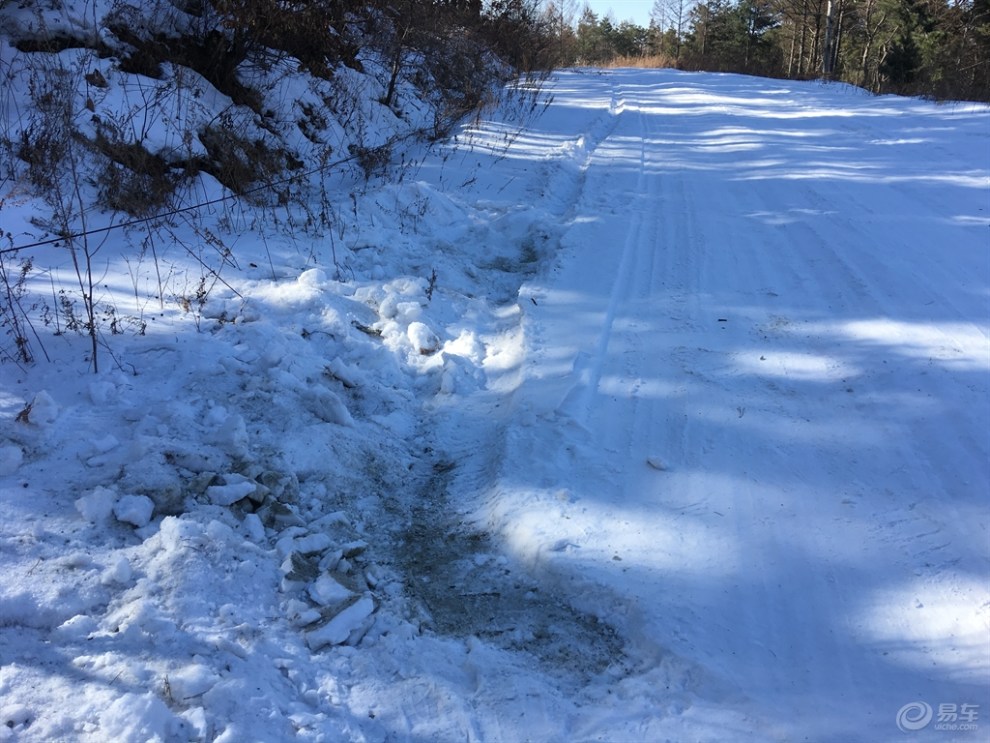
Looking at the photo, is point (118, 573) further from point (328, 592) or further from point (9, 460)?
point (9, 460)

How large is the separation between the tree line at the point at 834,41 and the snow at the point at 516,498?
14723 mm

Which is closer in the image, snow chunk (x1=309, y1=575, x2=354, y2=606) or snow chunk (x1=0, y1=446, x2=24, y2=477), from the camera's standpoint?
snow chunk (x1=309, y1=575, x2=354, y2=606)

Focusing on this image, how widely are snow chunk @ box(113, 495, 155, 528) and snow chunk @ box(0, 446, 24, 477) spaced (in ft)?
1.81

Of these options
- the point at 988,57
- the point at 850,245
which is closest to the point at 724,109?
the point at 850,245

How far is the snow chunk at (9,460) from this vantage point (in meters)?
3.09

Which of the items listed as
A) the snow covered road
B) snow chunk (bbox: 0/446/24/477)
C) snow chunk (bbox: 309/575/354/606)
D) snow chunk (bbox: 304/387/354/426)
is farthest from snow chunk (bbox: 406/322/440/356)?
snow chunk (bbox: 0/446/24/477)

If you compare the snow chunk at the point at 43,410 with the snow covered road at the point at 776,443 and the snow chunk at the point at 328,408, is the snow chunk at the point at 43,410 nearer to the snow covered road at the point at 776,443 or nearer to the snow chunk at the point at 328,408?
the snow chunk at the point at 328,408

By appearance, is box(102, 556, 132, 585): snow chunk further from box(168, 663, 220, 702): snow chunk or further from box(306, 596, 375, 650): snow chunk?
box(306, 596, 375, 650): snow chunk

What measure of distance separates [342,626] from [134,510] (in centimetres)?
107

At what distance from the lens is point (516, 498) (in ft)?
11.5

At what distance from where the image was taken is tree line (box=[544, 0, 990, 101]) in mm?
26359

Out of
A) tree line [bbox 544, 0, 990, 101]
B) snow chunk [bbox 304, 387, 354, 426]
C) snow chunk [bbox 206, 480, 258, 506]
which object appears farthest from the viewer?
tree line [bbox 544, 0, 990, 101]

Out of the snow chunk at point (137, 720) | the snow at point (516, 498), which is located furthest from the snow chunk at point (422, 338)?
the snow chunk at point (137, 720)

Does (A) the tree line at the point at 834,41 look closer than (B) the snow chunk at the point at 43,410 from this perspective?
No
